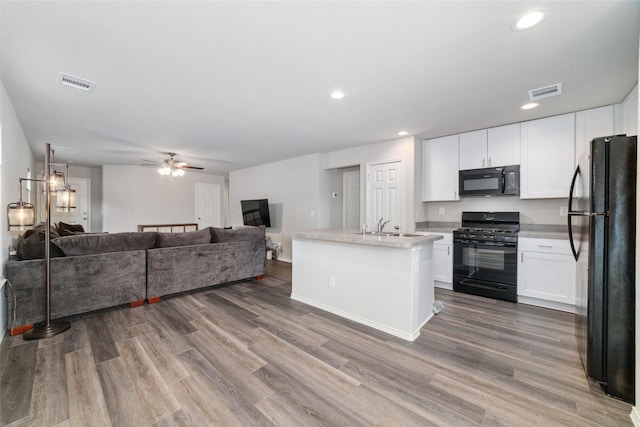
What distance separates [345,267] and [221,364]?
1521mm

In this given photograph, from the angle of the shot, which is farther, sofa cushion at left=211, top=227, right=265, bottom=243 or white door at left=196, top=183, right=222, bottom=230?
white door at left=196, top=183, right=222, bottom=230

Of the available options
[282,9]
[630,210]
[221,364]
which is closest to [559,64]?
[630,210]

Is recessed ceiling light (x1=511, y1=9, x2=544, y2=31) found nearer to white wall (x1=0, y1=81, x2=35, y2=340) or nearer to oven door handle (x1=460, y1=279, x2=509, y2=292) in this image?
oven door handle (x1=460, y1=279, x2=509, y2=292)

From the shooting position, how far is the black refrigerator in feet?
5.42

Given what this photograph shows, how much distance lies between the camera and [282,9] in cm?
158

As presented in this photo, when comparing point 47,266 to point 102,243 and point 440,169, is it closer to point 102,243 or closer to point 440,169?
point 102,243

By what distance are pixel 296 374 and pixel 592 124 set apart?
426cm

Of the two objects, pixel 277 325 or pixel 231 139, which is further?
pixel 231 139

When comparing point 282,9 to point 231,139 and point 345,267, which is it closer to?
point 345,267

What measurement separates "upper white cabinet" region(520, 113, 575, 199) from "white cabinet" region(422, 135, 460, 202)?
0.87 meters

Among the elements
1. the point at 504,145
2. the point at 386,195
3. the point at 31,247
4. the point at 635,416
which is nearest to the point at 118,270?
the point at 31,247

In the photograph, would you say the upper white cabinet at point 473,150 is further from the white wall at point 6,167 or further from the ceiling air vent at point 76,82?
the white wall at point 6,167

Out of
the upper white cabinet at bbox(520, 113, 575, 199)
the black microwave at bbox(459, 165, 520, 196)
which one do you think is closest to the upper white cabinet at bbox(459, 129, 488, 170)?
the black microwave at bbox(459, 165, 520, 196)

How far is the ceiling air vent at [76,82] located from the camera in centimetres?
236
